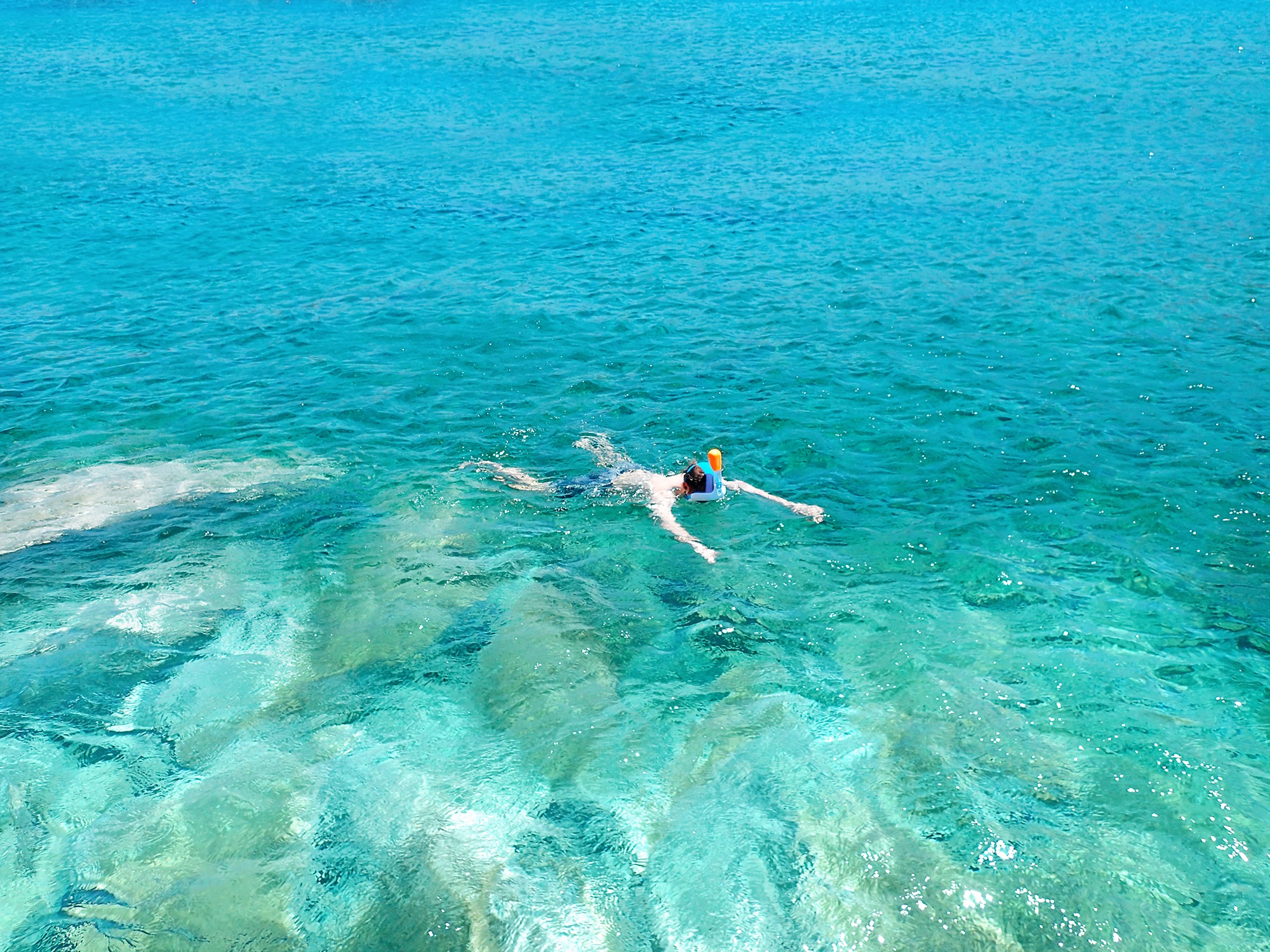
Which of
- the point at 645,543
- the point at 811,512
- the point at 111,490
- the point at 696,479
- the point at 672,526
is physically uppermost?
the point at 696,479

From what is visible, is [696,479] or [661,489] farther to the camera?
[661,489]

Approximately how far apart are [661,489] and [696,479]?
0.96 m

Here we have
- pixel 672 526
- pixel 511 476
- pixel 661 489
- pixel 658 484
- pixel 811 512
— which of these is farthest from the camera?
pixel 511 476

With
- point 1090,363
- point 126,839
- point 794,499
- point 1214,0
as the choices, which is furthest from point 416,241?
point 1214,0

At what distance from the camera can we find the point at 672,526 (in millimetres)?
20391

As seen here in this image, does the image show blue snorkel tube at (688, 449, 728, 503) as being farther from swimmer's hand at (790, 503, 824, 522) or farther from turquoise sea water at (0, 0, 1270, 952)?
swimmer's hand at (790, 503, 824, 522)

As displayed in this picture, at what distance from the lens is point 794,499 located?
21.3 meters

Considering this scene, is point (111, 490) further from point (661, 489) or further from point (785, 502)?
point (785, 502)

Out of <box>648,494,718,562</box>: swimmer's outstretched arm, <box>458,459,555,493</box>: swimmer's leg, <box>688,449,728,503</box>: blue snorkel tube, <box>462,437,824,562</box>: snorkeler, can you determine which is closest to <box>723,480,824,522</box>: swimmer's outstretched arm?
<box>462,437,824,562</box>: snorkeler

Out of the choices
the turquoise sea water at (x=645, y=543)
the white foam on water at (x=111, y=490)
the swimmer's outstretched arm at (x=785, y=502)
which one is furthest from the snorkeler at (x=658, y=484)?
the white foam on water at (x=111, y=490)

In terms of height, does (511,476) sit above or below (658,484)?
below

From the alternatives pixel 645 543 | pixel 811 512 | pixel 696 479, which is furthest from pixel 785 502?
pixel 645 543

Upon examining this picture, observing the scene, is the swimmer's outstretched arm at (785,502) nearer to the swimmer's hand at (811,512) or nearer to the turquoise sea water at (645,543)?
the swimmer's hand at (811,512)

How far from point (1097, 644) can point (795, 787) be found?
637 cm
